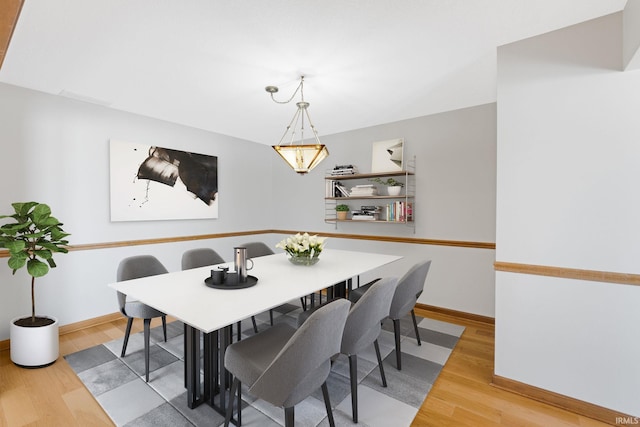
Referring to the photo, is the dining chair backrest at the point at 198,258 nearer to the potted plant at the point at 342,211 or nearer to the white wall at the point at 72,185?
the white wall at the point at 72,185

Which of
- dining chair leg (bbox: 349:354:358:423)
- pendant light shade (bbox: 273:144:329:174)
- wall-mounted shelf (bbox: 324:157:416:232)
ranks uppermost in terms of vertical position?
pendant light shade (bbox: 273:144:329:174)

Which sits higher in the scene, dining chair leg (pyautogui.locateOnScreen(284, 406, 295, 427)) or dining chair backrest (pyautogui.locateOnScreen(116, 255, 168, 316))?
dining chair backrest (pyautogui.locateOnScreen(116, 255, 168, 316))

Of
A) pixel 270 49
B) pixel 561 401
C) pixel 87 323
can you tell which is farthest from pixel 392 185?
pixel 87 323

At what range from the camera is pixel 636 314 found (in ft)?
5.67

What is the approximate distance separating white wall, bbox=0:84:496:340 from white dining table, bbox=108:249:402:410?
1589 millimetres

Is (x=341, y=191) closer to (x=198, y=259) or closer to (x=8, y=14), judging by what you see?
(x=198, y=259)

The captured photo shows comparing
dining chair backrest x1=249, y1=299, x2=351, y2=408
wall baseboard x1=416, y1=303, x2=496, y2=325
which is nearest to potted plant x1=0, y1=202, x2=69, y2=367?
dining chair backrest x1=249, y1=299, x2=351, y2=408

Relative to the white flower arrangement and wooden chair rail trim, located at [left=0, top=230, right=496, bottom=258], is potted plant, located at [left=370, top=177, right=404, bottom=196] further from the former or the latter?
the white flower arrangement

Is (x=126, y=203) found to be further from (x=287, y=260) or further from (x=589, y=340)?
(x=589, y=340)

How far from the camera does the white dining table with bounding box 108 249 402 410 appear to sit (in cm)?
145

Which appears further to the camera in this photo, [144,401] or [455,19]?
[144,401]

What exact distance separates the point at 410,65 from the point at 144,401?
121 inches

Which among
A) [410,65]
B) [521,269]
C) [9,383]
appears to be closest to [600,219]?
[521,269]
